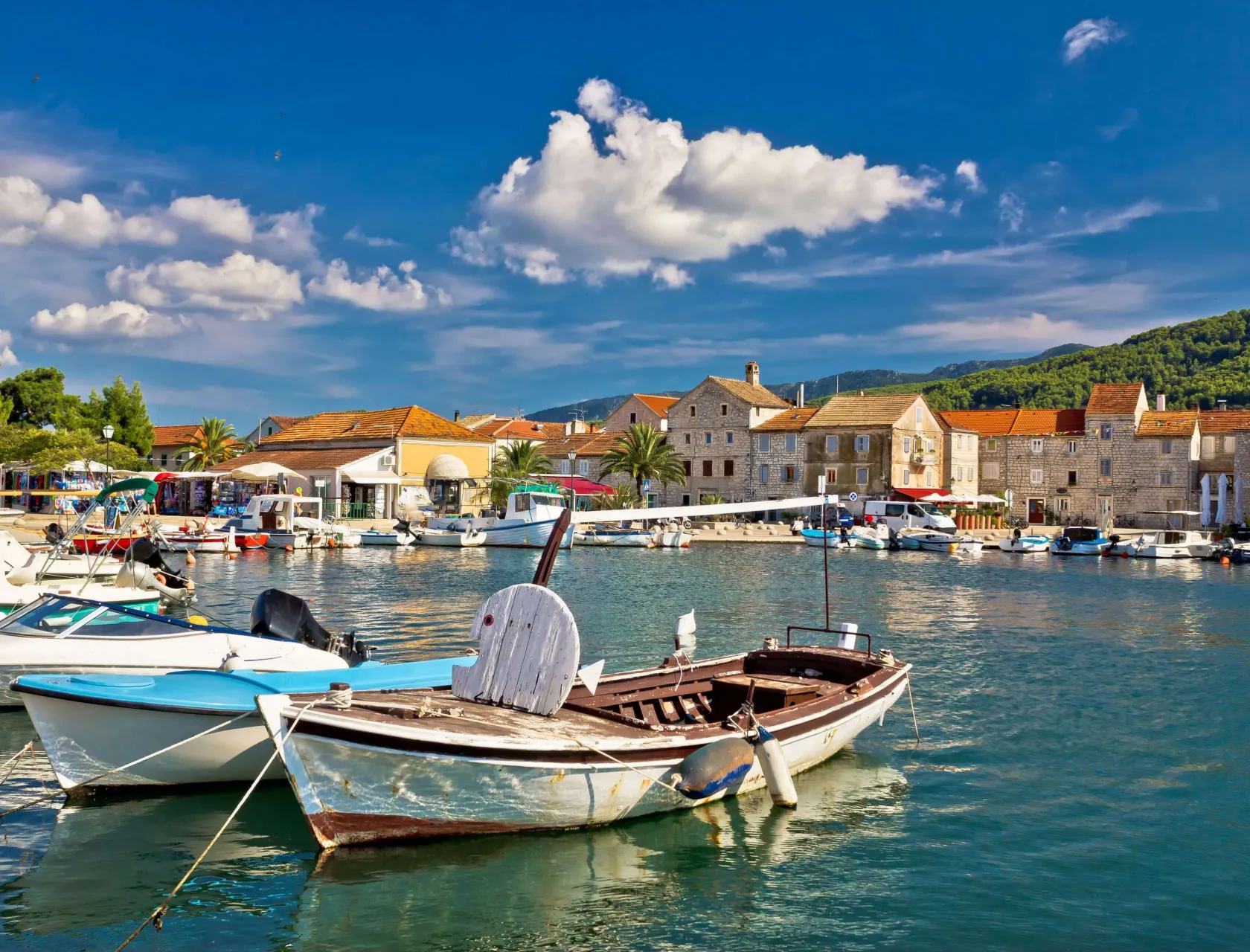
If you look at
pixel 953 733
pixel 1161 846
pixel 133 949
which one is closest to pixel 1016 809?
pixel 1161 846

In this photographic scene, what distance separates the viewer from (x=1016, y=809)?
1262 centimetres

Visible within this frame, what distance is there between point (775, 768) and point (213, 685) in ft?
21.4

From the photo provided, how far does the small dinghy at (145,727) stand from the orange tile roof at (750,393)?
240 feet

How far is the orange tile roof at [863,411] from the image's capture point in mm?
78062

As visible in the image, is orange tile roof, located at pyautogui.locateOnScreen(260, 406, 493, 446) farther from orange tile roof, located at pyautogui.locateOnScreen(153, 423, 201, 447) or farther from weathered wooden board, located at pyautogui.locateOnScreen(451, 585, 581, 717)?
weathered wooden board, located at pyautogui.locateOnScreen(451, 585, 581, 717)

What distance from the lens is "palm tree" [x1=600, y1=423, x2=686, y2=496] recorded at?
77875 millimetres

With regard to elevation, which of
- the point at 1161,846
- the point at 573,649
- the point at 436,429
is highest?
the point at 436,429

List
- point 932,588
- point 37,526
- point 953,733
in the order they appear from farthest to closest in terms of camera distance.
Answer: point 37,526, point 932,588, point 953,733

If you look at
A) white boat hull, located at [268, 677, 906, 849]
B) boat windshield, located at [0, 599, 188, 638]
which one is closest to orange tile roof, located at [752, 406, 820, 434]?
Answer: boat windshield, located at [0, 599, 188, 638]

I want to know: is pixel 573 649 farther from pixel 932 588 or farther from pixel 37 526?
pixel 37 526

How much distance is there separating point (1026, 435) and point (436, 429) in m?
45.6

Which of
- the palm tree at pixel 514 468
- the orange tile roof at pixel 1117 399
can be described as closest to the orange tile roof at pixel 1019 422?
the orange tile roof at pixel 1117 399

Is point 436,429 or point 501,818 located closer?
point 501,818

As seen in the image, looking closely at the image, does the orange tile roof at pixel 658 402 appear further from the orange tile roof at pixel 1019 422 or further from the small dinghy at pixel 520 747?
the small dinghy at pixel 520 747
